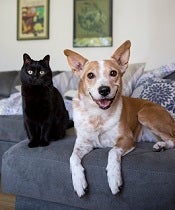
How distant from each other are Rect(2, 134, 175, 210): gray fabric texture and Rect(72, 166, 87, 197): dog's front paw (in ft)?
0.12

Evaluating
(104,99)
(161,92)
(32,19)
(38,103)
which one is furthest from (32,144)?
(32,19)

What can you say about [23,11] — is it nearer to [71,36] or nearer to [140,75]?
[71,36]

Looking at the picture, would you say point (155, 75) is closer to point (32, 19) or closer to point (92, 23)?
point (92, 23)

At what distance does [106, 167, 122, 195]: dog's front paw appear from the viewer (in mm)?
1317

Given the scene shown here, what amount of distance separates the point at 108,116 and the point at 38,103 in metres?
0.40

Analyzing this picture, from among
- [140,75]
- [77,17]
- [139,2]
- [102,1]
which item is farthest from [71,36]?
[140,75]

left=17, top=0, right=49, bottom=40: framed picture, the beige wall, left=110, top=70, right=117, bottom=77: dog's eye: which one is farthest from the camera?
left=17, top=0, right=49, bottom=40: framed picture

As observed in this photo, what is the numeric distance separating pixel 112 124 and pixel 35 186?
0.51m

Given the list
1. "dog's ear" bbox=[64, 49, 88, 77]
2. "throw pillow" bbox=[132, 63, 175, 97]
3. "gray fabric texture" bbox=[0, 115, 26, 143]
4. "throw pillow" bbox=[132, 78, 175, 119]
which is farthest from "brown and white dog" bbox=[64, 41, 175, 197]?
"gray fabric texture" bbox=[0, 115, 26, 143]

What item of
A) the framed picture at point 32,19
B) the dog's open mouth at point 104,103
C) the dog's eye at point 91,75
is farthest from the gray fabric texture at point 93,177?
the framed picture at point 32,19

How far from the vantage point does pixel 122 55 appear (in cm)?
165

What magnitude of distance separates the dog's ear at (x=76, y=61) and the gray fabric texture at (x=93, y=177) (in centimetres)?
42

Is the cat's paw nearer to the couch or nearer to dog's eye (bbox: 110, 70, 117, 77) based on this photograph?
the couch

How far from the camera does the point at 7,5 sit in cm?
384
